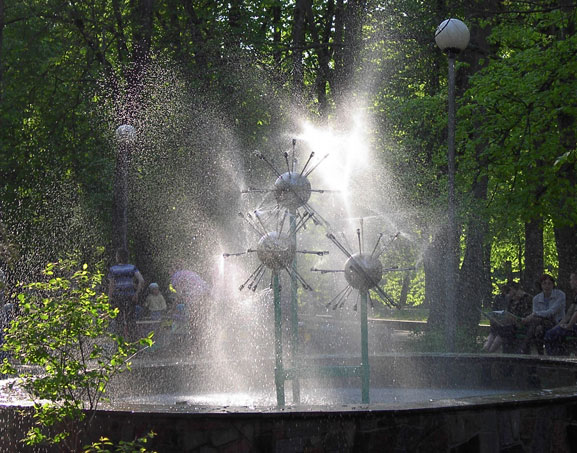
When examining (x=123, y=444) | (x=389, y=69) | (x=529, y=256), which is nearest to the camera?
(x=123, y=444)

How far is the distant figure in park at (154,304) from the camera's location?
14.4 m

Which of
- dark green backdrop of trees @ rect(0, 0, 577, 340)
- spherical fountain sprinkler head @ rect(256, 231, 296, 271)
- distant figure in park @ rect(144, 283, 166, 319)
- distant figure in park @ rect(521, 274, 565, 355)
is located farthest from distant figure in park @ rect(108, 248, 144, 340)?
spherical fountain sprinkler head @ rect(256, 231, 296, 271)

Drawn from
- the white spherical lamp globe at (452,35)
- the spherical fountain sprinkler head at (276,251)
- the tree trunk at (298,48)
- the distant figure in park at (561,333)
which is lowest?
the distant figure in park at (561,333)

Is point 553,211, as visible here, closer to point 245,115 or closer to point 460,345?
point 460,345

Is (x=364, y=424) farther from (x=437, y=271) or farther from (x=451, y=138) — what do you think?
(x=437, y=271)

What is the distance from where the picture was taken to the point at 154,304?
1448 centimetres

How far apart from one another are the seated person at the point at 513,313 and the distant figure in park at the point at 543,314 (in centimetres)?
31

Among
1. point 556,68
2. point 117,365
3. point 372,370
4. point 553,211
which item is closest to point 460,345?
point 553,211

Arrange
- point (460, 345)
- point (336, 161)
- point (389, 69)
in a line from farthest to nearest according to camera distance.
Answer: point (389, 69) → point (336, 161) → point (460, 345)

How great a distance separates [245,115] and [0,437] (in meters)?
14.3

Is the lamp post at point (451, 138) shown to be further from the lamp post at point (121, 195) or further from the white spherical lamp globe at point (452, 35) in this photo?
the lamp post at point (121, 195)

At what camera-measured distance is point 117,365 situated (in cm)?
516

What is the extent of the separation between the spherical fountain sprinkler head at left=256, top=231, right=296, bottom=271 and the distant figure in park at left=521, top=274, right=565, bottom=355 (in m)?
5.79

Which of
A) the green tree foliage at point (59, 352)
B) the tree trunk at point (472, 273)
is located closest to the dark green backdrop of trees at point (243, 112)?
the tree trunk at point (472, 273)
